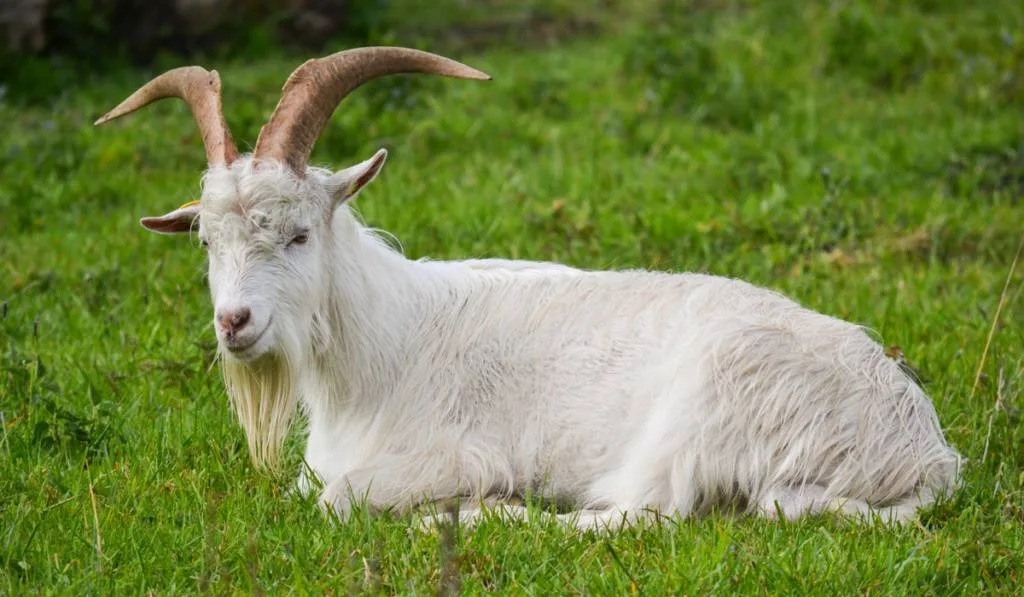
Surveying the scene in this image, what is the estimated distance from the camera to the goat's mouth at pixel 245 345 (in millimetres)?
4723

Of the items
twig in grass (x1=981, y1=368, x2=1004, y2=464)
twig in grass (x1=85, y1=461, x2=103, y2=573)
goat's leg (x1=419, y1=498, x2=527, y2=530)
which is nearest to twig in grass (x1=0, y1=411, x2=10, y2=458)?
twig in grass (x1=85, y1=461, x2=103, y2=573)

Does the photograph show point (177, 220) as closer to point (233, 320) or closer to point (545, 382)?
point (233, 320)

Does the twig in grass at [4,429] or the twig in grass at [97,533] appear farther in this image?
the twig in grass at [4,429]

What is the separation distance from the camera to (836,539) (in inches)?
175

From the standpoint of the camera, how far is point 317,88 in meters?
5.15

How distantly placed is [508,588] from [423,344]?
1.56m

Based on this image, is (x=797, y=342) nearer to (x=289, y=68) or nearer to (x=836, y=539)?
(x=836, y=539)

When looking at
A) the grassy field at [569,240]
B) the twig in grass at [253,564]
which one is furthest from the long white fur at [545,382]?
the twig in grass at [253,564]

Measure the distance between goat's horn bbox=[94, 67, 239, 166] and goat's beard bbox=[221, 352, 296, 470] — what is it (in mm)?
735

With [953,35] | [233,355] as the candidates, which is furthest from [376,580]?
[953,35]

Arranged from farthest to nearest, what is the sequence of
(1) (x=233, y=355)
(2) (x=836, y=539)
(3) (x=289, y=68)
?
(3) (x=289, y=68), (1) (x=233, y=355), (2) (x=836, y=539)

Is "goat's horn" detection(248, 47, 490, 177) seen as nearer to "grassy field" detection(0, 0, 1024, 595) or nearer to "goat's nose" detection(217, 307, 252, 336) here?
"goat's nose" detection(217, 307, 252, 336)

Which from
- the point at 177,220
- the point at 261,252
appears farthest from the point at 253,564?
the point at 177,220

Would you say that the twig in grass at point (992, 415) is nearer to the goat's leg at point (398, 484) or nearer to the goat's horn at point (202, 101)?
the goat's leg at point (398, 484)
